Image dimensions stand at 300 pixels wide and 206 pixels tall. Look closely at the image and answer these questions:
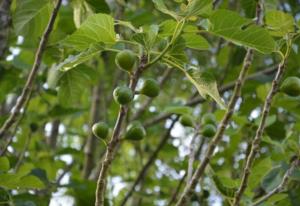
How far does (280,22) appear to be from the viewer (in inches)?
63.3

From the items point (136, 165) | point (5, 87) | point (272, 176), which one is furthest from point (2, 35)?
point (136, 165)

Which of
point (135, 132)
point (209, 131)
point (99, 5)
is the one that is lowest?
point (209, 131)

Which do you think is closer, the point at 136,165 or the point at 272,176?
the point at 272,176

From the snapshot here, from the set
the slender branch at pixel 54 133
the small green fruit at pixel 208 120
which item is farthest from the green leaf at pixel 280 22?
the slender branch at pixel 54 133

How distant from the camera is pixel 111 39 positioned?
4.65 ft

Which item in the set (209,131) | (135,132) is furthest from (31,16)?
(209,131)

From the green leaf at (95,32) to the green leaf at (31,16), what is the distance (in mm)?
469

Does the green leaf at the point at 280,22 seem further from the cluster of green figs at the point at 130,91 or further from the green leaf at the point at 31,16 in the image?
the green leaf at the point at 31,16

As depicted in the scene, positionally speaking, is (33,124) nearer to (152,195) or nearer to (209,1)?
(152,195)

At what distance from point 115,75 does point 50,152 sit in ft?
2.16

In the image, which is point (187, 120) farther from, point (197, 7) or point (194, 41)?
point (197, 7)

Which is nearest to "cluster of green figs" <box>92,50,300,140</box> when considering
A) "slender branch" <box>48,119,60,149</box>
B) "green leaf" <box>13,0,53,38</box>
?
"green leaf" <box>13,0,53,38</box>

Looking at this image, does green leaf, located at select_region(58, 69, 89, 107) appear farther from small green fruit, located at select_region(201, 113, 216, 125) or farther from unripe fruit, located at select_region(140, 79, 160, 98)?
unripe fruit, located at select_region(140, 79, 160, 98)

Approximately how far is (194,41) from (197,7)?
0.53 feet
